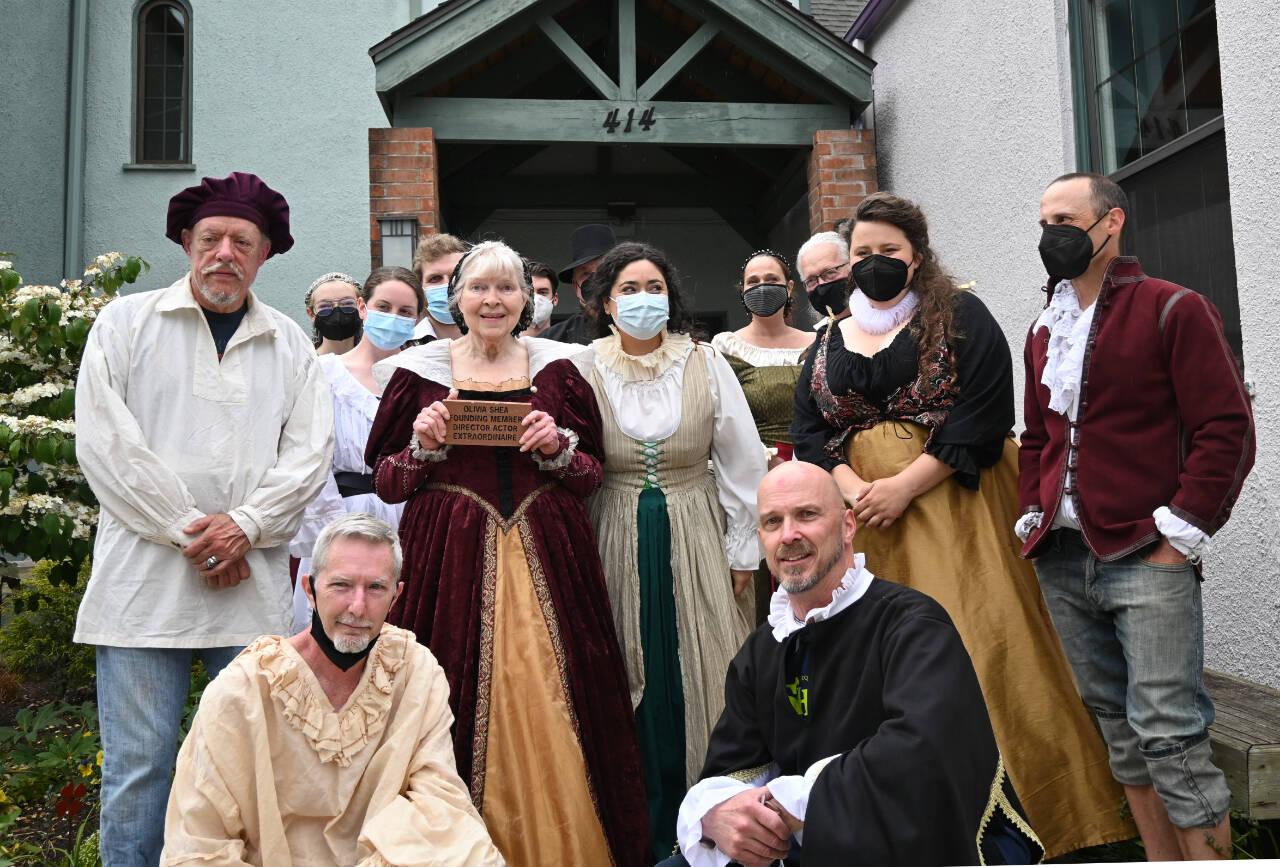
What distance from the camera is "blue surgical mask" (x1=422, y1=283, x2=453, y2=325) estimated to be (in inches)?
186

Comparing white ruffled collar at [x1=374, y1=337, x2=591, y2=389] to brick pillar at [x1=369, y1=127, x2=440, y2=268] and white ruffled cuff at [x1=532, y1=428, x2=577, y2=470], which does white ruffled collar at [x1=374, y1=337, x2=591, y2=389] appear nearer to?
white ruffled cuff at [x1=532, y1=428, x2=577, y2=470]

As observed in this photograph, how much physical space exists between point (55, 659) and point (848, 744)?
5.25 meters

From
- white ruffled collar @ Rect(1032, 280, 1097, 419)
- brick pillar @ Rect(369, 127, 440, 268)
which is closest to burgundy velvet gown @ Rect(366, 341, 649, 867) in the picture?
white ruffled collar @ Rect(1032, 280, 1097, 419)

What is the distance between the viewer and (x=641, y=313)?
3742mm

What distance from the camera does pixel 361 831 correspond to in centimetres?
253

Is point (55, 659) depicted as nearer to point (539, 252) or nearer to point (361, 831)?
point (361, 831)

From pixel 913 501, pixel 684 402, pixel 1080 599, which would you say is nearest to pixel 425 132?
pixel 684 402

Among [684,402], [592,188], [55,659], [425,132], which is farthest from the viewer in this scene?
[592,188]

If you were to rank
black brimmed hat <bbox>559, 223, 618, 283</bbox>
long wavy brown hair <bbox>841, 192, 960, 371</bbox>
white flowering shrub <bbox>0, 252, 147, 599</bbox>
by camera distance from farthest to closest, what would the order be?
1. black brimmed hat <bbox>559, 223, 618, 283</bbox>
2. white flowering shrub <bbox>0, 252, 147, 599</bbox>
3. long wavy brown hair <bbox>841, 192, 960, 371</bbox>

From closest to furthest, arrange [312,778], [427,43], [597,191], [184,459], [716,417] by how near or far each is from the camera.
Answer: [312,778], [184,459], [716,417], [427,43], [597,191]

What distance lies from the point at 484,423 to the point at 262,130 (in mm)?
6997

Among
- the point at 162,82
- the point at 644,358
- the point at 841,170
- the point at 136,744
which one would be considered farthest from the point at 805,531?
the point at 162,82

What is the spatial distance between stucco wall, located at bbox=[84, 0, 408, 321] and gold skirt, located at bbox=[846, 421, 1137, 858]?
22.3 feet

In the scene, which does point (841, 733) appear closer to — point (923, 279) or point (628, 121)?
point (923, 279)
